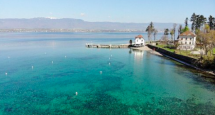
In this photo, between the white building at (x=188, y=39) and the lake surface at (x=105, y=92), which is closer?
the lake surface at (x=105, y=92)

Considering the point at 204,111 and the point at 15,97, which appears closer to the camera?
the point at 204,111

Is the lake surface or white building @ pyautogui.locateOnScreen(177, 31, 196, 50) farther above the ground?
white building @ pyautogui.locateOnScreen(177, 31, 196, 50)

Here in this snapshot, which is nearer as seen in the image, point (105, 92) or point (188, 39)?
point (105, 92)

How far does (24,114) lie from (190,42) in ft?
231

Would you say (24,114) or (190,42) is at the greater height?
(190,42)

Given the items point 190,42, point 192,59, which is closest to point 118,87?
point 192,59

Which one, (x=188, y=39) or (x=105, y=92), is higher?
(x=188, y=39)

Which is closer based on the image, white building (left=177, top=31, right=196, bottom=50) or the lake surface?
the lake surface

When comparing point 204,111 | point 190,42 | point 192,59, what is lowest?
point 204,111

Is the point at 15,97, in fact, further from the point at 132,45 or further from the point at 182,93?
the point at 132,45

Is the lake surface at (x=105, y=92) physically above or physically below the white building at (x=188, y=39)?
below

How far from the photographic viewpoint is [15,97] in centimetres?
2655

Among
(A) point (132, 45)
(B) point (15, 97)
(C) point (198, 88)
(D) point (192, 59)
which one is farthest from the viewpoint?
(A) point (132, 45)

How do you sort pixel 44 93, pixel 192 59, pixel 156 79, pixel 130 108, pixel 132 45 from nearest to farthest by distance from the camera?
pixel 130 108 → pixel 44 93 → pixel 156 79 → pixel 192 59 → pixel 132 45
